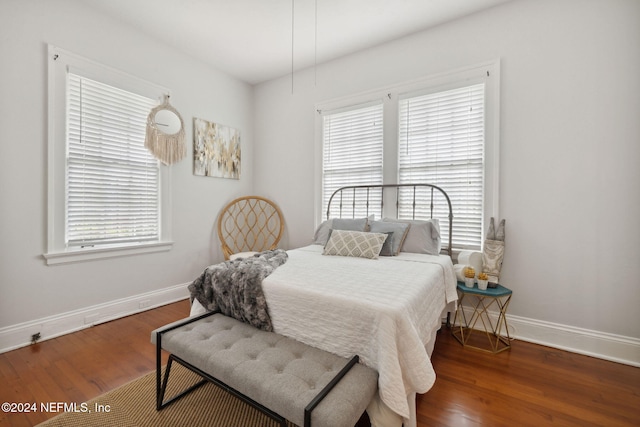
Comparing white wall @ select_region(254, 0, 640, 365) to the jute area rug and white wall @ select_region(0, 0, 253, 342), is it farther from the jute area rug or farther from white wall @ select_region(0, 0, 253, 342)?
white wall @ select_region(0, 0, 253, 342)

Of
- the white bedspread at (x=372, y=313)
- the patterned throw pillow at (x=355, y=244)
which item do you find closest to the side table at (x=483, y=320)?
the white bedspread at (x=372, y=313)

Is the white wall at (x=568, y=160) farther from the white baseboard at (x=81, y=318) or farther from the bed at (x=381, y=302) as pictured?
the white baseboard at (x=81, y=318)

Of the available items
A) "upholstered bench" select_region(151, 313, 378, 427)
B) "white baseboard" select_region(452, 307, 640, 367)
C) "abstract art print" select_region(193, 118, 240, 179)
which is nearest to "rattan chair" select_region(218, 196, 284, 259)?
"abstract art print" select_region(193, 118, 240, 179)

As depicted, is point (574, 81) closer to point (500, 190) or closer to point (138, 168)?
point (500, 190)

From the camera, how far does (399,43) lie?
301 centimetres

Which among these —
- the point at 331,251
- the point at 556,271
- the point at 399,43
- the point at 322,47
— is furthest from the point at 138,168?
the point at 556,271

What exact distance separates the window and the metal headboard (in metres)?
2.02

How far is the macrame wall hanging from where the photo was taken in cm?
298

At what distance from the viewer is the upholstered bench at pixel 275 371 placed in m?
1.02

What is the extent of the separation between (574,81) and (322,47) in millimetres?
2356

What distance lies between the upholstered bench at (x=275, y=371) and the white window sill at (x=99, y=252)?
5.14 feet

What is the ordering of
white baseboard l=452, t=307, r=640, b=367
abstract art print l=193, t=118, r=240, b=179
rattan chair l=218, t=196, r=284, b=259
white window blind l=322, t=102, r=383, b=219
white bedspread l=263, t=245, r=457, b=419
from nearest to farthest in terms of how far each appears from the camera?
white bedspread l=263, t=245, r=457, b=419 < white baseboard l=452, t=307, r=640, b=367 < white window blind l=322, t=102, r=383, b=219 < abstract art print l=193, t=118, r=240, b=179 < rattan chair l=218, t=196, r=284, b=259

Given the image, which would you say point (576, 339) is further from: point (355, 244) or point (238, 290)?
point (238, 290)

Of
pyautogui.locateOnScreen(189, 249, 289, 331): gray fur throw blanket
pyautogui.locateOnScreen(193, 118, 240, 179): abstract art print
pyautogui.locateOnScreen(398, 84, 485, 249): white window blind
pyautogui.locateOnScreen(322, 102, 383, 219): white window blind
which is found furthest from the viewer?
pyautogui.locateOnScreen(193, 118, 240, 179): abstract art print
